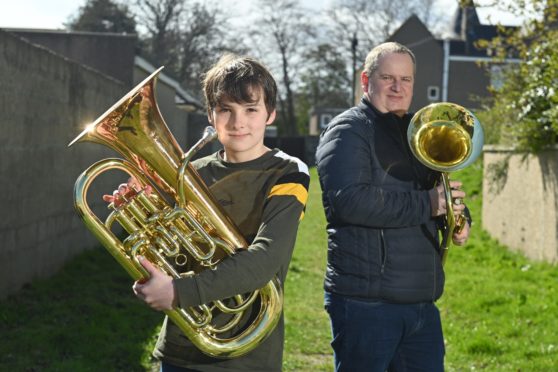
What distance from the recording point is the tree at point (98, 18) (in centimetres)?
3712

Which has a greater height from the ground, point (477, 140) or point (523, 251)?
point (477, 140)

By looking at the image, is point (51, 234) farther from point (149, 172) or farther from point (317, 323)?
point (149, 172)

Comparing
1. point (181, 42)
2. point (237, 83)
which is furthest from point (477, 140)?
point (181, 42)

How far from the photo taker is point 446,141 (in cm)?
357

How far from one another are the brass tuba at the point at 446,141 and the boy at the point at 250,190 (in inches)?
26.9

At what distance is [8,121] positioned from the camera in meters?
6.76

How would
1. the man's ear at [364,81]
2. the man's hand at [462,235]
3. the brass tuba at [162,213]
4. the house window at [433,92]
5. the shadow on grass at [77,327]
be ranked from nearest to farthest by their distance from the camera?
the brass tuba at [162,213], the man's hand at [462,235], the man's ear at [364,81], the shadow on grass at [77,327], the house window at [433,92]

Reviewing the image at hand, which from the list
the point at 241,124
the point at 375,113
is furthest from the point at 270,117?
the point at 375,113

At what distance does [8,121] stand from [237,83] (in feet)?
14.6

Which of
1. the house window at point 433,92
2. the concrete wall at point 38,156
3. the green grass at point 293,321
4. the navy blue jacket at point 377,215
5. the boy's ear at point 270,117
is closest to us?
the boy's ear at point 270,117

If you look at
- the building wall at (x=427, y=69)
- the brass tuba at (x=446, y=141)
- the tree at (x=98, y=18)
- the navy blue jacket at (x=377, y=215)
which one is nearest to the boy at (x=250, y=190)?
Answer: the navy blue jacket at (x=377, y=215)

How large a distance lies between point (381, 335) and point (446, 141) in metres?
0.87

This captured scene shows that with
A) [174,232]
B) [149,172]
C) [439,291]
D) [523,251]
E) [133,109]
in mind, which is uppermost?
[133,109]

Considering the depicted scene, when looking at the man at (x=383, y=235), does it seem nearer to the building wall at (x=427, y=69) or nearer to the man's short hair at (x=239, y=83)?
the man's short hair at (x=239, y=83)
